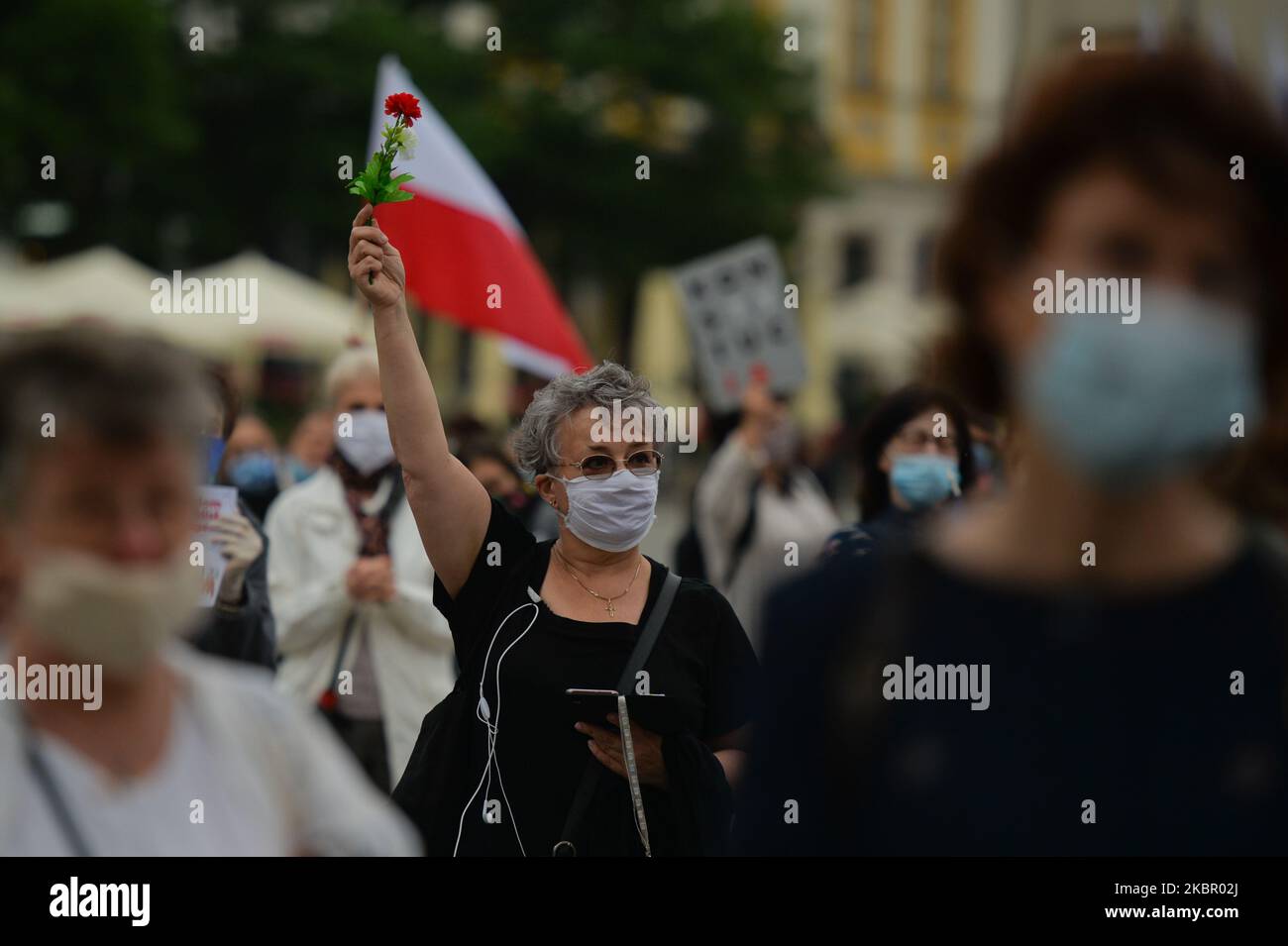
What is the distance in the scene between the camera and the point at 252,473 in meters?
7.63

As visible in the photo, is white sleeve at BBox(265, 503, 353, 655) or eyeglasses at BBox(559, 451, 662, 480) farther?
white sleeve at BBox(265, 503, 353, 655)

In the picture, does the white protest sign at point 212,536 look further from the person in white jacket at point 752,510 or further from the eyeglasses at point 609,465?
the person in white jacket at point 752,510

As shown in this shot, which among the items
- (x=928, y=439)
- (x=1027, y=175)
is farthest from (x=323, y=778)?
(x=928, y=439)

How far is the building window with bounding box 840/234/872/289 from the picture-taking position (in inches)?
2138

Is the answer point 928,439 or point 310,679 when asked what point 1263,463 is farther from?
point 310,679

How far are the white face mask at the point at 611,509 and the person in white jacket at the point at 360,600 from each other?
1666 mm

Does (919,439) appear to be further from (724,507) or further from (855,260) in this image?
(855,260)

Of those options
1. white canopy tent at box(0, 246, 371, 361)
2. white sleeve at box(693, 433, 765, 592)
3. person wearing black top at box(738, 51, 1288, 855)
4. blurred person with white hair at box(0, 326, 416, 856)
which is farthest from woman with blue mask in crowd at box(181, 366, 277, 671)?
white canopy tent at box(0, 246, 371, 361)

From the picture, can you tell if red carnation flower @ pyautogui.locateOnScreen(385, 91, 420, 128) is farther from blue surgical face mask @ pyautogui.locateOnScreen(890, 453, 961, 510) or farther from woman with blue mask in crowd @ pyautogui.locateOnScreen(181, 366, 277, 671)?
blue surgical face mask @ pyautogui.locateOnScreen(890, 453, 961, 510)

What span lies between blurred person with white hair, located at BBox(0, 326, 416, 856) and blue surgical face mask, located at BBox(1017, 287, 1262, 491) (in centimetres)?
91

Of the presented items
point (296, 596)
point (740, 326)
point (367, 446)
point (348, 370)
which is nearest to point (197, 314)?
point (740, 326)

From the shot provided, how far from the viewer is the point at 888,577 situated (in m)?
2.00

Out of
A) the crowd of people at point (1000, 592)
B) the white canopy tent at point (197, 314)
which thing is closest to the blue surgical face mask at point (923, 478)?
the crowd of people at point (1000, 592)

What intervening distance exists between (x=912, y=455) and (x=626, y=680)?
6.11 feet
